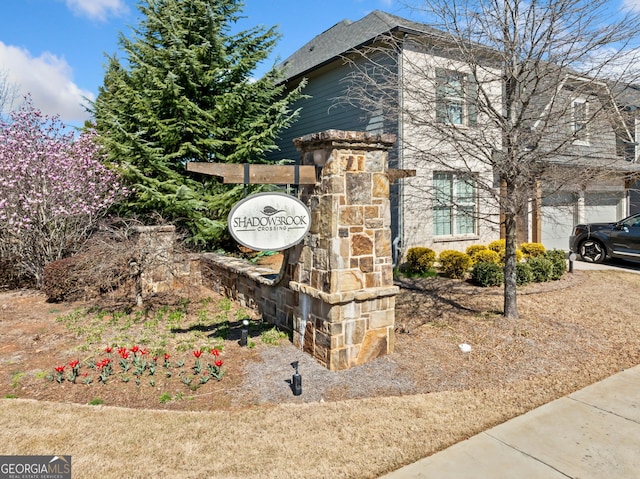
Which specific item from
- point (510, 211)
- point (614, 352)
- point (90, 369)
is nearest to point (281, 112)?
point (510, 211)

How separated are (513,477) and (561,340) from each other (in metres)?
3.58

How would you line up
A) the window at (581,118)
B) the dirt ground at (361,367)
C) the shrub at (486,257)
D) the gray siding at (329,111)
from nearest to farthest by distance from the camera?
the dirt ground at (361,367), the window at (581,118), the shrub at (486,257), the gray siding at (329,111)

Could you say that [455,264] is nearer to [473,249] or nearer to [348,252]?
[473,249]

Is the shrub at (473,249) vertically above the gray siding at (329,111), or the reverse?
the gray siding at (329,111)

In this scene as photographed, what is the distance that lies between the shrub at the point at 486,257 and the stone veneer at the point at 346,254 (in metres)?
5.73

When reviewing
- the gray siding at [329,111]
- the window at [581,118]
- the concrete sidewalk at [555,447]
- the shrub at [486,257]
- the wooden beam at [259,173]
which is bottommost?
the concrete sidewalk at [555,447]

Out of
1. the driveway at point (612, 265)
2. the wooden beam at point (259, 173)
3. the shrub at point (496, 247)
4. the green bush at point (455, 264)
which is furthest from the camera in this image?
the driveway at point (612, 265)

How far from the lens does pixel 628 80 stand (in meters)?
5.91

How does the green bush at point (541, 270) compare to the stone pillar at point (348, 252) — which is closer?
the stone pillar at point (348, 252)

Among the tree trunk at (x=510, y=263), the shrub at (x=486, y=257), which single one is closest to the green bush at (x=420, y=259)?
the shrub at (x=486, y=257)

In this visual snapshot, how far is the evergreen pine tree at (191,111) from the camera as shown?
1029 cm

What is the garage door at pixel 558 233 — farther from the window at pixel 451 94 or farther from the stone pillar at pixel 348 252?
the stone pillar at pixel 348 252

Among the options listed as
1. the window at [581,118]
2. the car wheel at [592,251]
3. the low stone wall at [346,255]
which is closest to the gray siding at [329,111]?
the window at [581,118]

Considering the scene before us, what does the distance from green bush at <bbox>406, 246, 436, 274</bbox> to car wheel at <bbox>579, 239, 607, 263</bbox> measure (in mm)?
6215
